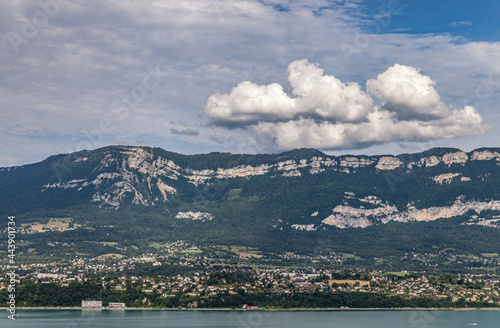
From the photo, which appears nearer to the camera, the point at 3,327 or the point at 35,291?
the point at 3,327

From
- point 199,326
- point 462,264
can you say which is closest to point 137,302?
point 199,326

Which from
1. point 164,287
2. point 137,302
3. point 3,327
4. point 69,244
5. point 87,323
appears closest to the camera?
point 3,327

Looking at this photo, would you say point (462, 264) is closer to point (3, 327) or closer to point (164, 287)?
point (164, 287)

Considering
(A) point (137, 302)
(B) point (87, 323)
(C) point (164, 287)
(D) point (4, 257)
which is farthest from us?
(D) point (4, 257)

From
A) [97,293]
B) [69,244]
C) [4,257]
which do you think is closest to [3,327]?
[97,293]

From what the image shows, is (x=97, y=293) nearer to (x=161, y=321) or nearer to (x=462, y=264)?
(x=161, y=321)

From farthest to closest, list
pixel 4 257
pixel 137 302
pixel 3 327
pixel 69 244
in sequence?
1. pixel 69 244
2. pixel 4 257
3. pixel 137 302
4. pixel 3 327
